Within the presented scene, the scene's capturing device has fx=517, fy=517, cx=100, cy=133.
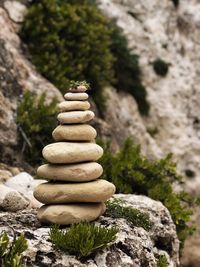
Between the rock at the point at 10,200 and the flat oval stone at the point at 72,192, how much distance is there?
0.74 metres

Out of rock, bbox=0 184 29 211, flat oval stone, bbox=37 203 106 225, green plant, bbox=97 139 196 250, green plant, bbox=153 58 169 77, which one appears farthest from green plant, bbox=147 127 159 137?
flat oval stone, bbox=37 203 106 225

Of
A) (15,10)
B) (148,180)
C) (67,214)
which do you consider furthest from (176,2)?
(67,214)

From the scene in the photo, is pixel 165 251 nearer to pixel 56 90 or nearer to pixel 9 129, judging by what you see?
pixel 9 129

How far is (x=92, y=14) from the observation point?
1814 centimetres

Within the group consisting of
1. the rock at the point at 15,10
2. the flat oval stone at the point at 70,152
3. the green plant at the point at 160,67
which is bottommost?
the flat oval stone at the point at 70,152

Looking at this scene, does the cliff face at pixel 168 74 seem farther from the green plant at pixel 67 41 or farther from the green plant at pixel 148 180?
the green plant at pixel 148 180

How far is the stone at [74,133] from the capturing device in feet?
24.7

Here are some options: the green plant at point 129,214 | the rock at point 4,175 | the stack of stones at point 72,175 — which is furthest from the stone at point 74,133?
the rock at point 4,175

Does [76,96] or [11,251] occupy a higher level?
[76,96]

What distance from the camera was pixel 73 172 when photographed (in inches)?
285

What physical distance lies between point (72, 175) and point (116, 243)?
1110mm

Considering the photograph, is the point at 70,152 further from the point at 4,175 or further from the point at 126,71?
the point at 126,71

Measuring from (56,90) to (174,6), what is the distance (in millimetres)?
14399

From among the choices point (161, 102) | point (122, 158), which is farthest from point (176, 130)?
point (122, 158)
